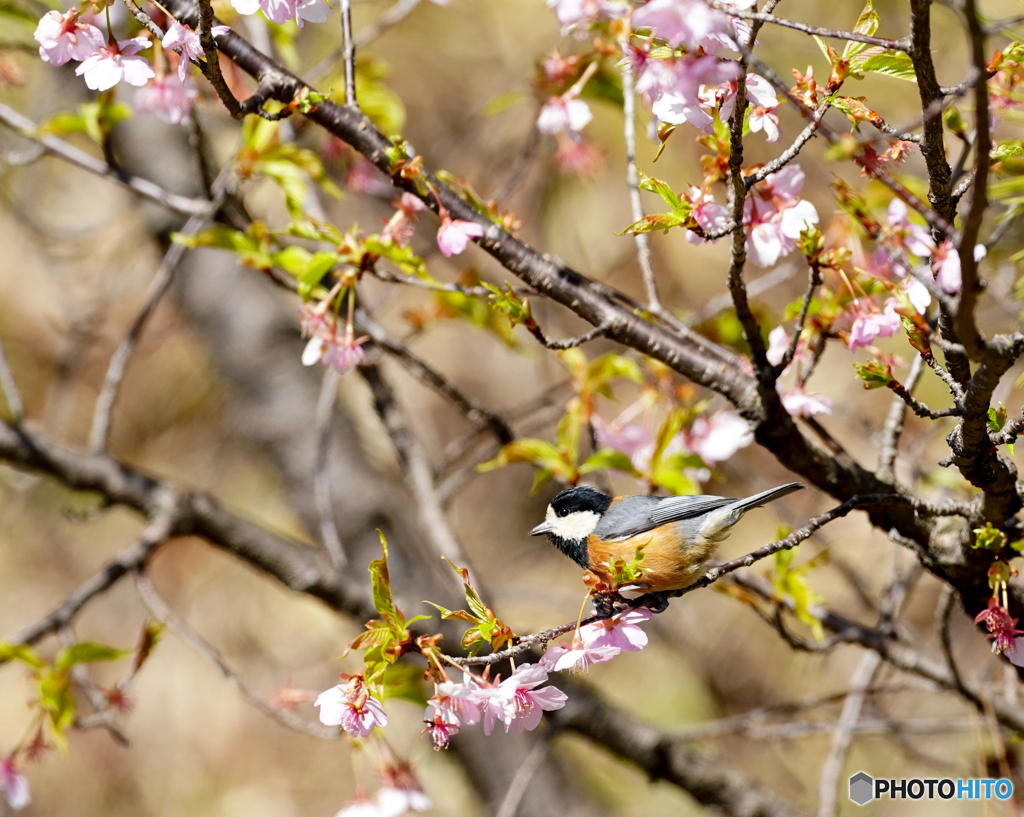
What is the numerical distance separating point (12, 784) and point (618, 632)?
3.86 feet

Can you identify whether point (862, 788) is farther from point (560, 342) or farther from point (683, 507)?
point (560, 342)

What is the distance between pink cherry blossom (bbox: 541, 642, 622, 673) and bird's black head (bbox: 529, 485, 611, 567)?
1.06 feet

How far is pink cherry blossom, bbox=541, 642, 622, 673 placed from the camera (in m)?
0.84

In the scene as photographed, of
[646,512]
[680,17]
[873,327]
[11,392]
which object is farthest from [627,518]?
[11,392]

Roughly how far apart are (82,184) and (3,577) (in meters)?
1.93

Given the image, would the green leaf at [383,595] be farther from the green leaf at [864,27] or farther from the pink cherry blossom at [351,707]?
the green leaf at [864,27]

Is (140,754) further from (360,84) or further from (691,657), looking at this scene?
(360,84)

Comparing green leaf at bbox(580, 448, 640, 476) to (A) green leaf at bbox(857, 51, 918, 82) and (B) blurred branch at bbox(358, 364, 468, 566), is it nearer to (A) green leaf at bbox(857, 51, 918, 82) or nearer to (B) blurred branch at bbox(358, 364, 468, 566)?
(B) blurred branch at bbox(358, 364, 468, 566)

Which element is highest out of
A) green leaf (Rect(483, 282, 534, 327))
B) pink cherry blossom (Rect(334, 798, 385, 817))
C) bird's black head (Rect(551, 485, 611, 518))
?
green leaf (Rect(483, 282, 534, 327))

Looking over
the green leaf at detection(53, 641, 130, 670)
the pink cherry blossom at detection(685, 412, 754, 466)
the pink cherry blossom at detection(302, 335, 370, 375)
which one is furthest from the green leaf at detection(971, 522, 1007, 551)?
the green leaf at detection(53, 641, 130, 670)

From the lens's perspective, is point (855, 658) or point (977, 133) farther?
point (855, 658)

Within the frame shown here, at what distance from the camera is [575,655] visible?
33.3 inches

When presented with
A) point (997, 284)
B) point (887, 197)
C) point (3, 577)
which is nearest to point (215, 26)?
point (887, 197)

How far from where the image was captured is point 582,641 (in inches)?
34.4
